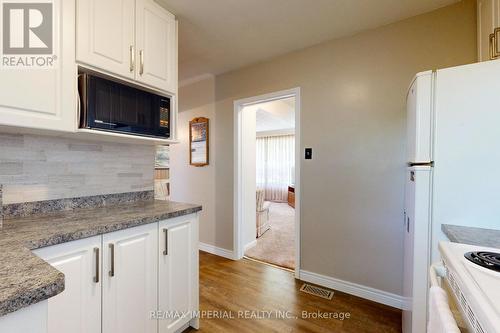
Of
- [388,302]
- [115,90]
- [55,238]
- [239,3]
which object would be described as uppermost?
[239,3]

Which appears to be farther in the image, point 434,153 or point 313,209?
point 313,209

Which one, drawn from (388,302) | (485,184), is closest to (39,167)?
(485,184)

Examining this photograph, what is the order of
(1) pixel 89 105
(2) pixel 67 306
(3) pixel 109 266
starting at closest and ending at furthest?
(2) pixel 67 306
(3) pixel 109 266
(1) pixel 89 105

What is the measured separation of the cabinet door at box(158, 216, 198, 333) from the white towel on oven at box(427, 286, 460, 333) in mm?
1297

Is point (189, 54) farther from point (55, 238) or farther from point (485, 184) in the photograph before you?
point (485, 184)

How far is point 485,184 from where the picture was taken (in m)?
1.03

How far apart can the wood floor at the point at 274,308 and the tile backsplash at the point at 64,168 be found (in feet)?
3.99

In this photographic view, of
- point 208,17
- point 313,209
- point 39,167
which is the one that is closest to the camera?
point 39,167

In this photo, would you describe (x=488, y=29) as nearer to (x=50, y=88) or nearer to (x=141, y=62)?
(x=141, y=62)

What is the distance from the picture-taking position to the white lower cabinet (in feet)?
3.31

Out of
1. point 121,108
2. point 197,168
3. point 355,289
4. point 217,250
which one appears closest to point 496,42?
point 355,289

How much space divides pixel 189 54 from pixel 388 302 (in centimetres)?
311

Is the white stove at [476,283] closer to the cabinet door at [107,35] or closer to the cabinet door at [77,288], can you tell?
the cabinet door at [77,288]

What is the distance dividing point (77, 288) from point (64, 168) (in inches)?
32.7
